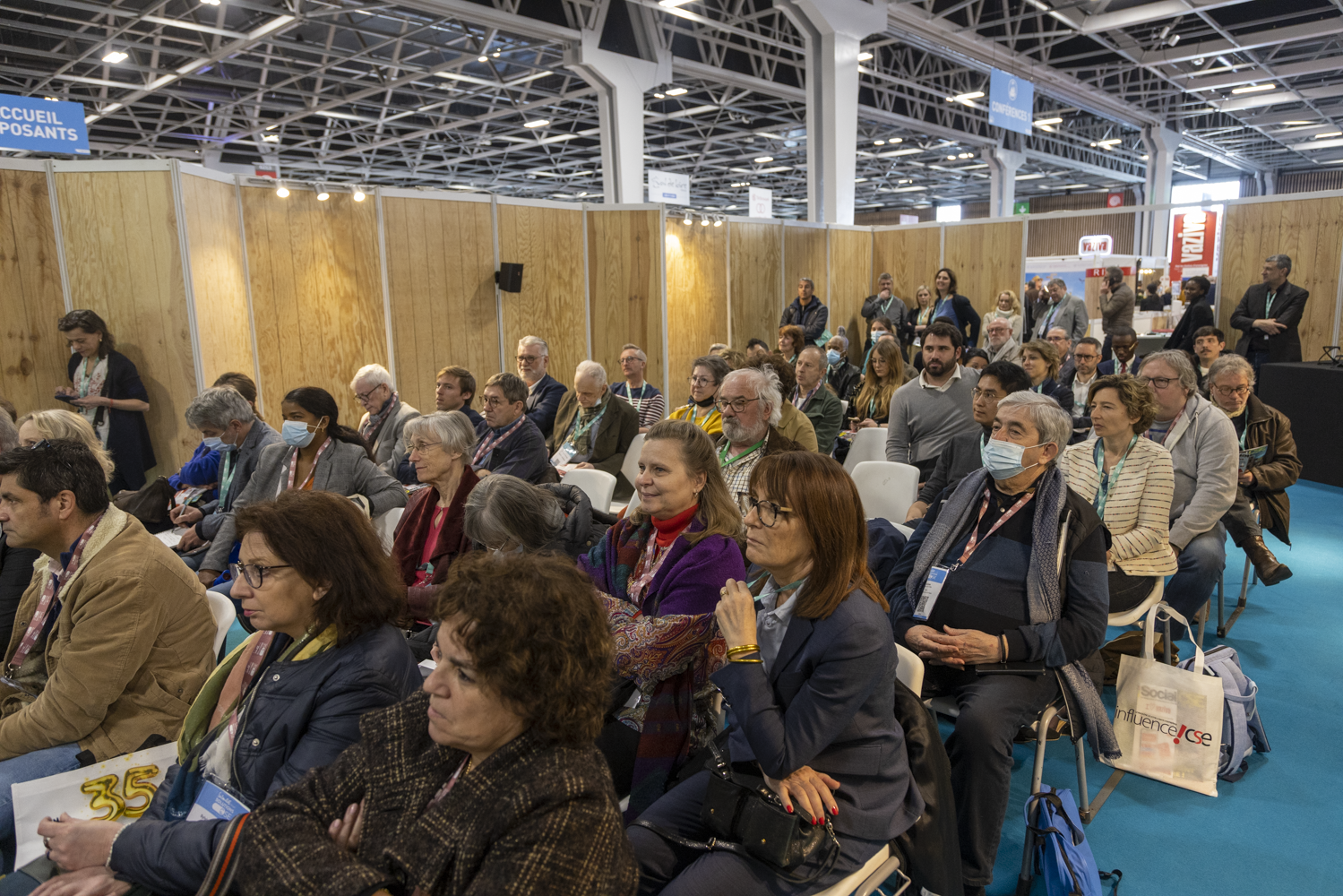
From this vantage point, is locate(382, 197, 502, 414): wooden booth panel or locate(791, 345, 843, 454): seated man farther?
locate(382, 197, 502, 414): wooden booth panel

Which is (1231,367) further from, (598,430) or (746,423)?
(598,430)

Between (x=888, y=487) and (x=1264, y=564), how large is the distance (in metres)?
1.91

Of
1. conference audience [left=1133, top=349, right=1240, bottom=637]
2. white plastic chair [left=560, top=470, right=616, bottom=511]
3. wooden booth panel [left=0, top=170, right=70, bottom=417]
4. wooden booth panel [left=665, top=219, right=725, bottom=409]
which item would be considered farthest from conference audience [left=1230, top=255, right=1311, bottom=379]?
wooden booth panel [left=0, top=170, right=70, bottom=417]

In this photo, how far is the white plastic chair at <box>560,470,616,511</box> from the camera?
3.86 metres

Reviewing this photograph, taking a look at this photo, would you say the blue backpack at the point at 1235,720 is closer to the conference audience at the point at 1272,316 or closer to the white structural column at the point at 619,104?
the conference audience at the point at 1272,316

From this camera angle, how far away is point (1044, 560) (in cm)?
224

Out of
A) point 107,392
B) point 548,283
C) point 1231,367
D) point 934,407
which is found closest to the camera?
point 1231,367

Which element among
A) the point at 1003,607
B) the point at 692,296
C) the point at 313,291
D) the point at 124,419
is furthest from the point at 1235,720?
the point at 692,296

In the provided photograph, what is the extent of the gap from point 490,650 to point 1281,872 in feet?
8.14

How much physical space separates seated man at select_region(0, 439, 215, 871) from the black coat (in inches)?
143

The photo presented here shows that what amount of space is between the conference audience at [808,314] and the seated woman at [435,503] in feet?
20.6

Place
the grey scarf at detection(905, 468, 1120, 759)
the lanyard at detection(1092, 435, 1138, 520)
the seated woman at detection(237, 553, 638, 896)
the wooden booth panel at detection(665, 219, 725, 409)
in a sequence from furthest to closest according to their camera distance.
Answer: the wooden booth panel at detection(665, 219, 725, 409), the lanyard at detection(1092, 435, 1138, 520), the grey scarf at detection(905, 468, 1120, 759), the seated woman at detection(237, 553, 638, 896)

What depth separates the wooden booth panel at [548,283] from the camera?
759 centimetres

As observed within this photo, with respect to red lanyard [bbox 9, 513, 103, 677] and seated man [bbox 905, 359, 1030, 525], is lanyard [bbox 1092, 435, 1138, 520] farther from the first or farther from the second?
red lanyard [bbox 9, 513, 103, 677]
